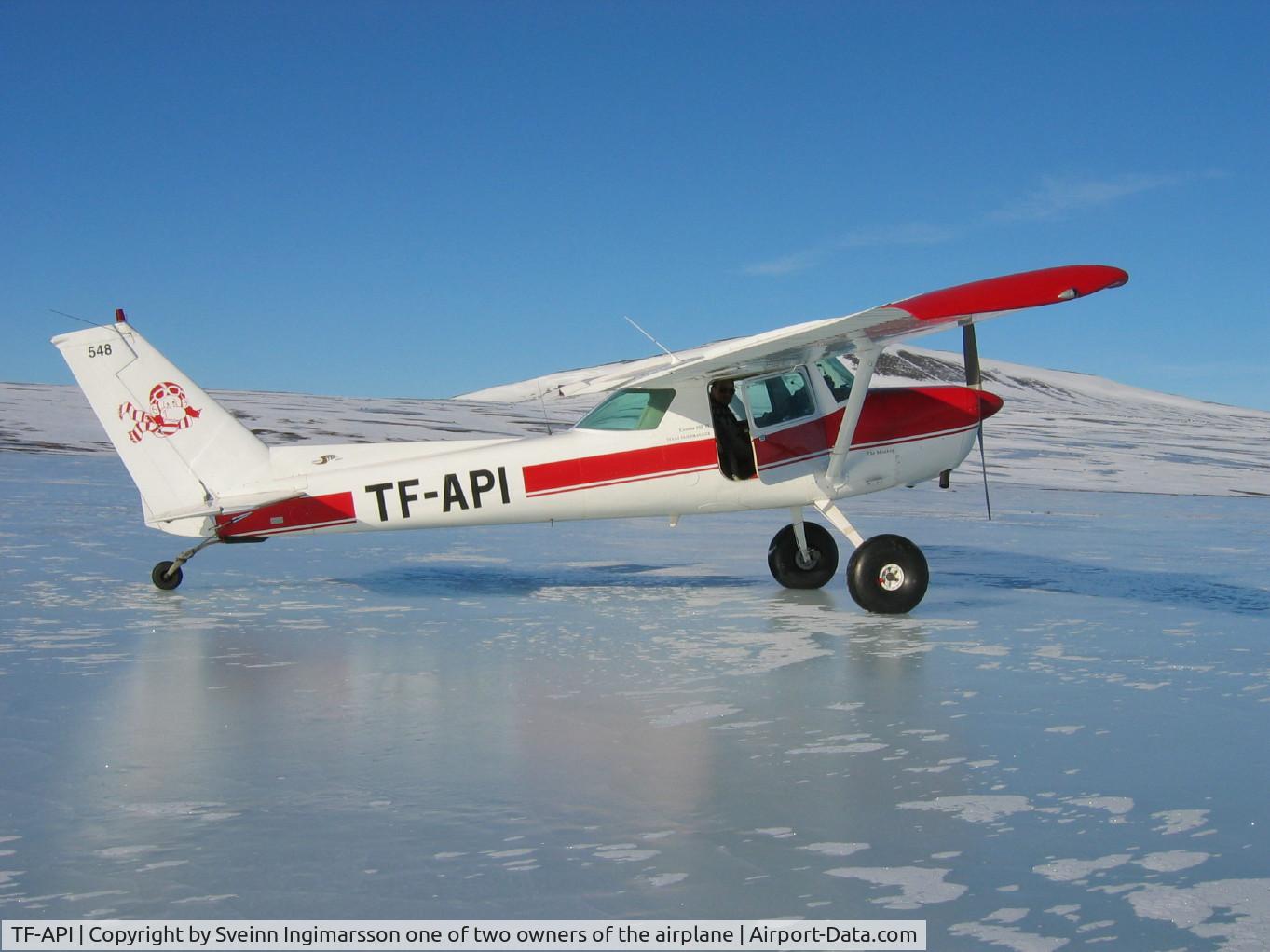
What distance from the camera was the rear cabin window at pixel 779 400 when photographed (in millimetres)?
8656

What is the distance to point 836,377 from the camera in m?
8.91

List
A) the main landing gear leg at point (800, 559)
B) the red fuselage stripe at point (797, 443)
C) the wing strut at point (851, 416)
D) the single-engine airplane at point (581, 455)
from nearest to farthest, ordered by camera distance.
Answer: the wing strut at point (851, 416) → the single-engine airplane at point (581, 455) → the red fuselage stripe at point (797, 443) → the main landing gear leg at point (800, 559)

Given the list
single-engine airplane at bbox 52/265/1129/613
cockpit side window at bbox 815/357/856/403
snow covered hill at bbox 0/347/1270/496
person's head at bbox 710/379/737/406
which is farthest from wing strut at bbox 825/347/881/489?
snow covered hill at bbox 0/347/1270/496

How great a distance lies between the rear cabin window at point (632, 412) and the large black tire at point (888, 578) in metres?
2.04

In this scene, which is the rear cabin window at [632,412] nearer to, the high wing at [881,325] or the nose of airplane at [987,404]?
the high wing at [881,325]

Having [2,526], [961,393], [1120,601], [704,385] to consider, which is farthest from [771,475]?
[2,526]

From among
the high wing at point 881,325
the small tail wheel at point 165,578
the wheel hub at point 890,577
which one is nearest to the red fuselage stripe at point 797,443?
the high wing at point 881,325

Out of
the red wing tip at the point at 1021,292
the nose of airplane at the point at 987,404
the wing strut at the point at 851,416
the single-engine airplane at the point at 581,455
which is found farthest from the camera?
the nose of airplane at the point at 987,404

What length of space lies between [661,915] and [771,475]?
615 centimetres

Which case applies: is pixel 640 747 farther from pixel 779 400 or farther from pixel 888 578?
pixel 779 400

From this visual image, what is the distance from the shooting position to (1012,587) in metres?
8.89

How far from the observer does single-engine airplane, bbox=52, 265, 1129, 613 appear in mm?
8484

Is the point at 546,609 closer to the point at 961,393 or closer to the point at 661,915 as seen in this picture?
the point at 961,393

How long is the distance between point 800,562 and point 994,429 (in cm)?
3324
